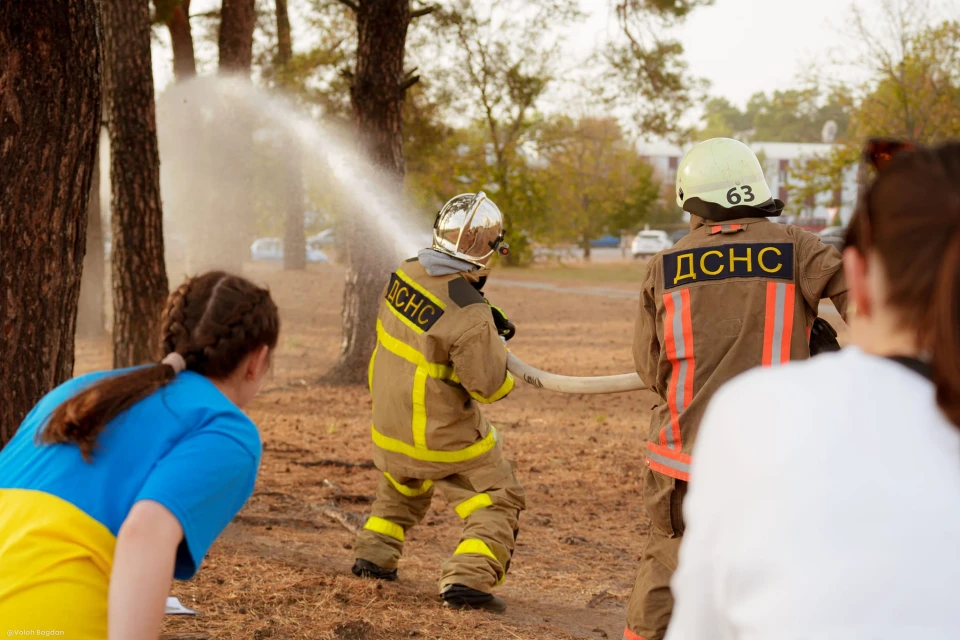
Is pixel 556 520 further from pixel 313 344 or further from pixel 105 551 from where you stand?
pixel 313 344

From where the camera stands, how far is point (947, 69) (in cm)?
2169

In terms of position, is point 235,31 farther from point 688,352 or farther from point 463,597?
point 688,352

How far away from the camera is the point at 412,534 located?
225 inches

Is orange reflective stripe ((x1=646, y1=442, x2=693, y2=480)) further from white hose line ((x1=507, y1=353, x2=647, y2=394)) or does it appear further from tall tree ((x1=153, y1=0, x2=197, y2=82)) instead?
tall tree ((x1=153, y1=0, x2=197, y2=82))

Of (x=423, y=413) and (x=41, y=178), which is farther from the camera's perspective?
(x=423, y=413)

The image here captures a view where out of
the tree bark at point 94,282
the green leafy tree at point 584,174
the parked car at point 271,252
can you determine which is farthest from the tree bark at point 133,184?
the parked car at point 271,252

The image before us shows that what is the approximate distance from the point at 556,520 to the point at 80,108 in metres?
3.59

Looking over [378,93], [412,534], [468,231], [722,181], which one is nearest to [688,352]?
[722,181]

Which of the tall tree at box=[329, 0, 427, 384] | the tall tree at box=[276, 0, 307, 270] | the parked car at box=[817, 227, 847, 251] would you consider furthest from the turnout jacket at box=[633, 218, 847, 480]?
the tall tree at box=[276, 0, 307, 270]

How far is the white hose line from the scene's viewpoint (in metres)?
4.12

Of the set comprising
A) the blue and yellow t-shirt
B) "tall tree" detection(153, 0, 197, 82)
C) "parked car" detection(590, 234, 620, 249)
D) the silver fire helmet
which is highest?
"tall tree" detection(153, 0, 197, 82)

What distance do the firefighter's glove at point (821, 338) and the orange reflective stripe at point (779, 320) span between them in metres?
0.20

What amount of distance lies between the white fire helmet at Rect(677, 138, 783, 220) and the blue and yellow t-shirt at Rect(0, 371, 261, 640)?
82.4 inches

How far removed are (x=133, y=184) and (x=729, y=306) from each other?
5.57 m
